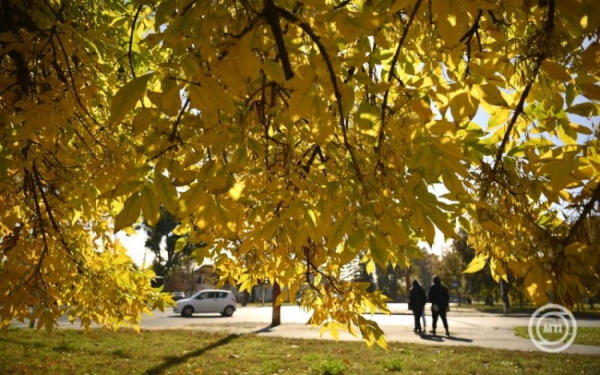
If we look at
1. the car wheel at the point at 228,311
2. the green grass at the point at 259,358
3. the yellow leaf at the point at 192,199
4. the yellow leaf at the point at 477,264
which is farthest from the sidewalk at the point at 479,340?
the car wheel at the point at 228,311

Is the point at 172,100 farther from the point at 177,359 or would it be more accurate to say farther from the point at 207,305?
the point at 207,305

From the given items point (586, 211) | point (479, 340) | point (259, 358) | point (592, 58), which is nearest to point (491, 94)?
point (592, 58)

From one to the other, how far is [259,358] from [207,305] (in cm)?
1654

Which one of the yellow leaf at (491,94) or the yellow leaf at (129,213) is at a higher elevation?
the yellow leaf at (491,94)

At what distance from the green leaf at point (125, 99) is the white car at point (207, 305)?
75.2 ft

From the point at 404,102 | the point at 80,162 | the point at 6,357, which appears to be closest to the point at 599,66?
the point at 404,102

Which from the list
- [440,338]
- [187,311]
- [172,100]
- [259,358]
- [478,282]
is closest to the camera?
[172,100]

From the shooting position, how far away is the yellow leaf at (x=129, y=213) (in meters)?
1.39

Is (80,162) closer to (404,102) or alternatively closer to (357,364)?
(404,102)

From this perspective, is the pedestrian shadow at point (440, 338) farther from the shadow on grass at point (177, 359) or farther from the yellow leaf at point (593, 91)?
the yellow leaf at point (593, 91)

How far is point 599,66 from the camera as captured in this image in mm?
1281

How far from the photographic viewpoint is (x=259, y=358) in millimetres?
7738

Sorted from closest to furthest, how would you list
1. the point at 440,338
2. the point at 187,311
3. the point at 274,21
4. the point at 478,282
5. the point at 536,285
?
the point at 536,285
the point at 274,21
the point at 440,338
the point at 187,311
the point at 478,282

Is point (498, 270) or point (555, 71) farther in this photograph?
point (498, 270)
